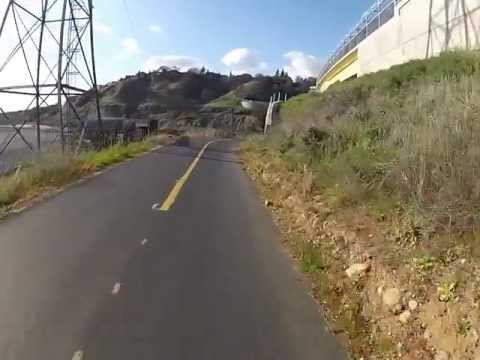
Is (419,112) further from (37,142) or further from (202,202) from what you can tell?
(37,142)

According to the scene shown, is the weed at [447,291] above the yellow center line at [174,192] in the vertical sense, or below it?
above

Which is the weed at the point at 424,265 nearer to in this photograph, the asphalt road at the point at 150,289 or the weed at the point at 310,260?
the asphalt road at the point at 150,289

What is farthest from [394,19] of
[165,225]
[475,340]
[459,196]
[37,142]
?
[475,340]

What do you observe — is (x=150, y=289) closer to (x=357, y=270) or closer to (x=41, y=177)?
(x=357, y=270)

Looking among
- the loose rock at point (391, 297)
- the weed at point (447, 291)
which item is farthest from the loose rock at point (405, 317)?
the weed at point (447, 291)

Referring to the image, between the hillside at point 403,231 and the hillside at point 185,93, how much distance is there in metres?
89.2

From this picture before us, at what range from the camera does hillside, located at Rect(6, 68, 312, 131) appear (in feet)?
365

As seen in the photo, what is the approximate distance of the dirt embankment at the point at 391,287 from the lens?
4.00m

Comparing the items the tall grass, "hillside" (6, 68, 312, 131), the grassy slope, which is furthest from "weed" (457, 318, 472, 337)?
"hillside" (6, 68, 312, 131)

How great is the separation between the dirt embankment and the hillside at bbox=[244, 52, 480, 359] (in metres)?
0.01

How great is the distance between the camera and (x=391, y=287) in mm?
4879

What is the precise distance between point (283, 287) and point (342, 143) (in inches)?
200

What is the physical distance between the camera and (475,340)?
146 inches

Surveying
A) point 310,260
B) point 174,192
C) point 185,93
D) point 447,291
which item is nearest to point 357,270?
point 310,260
